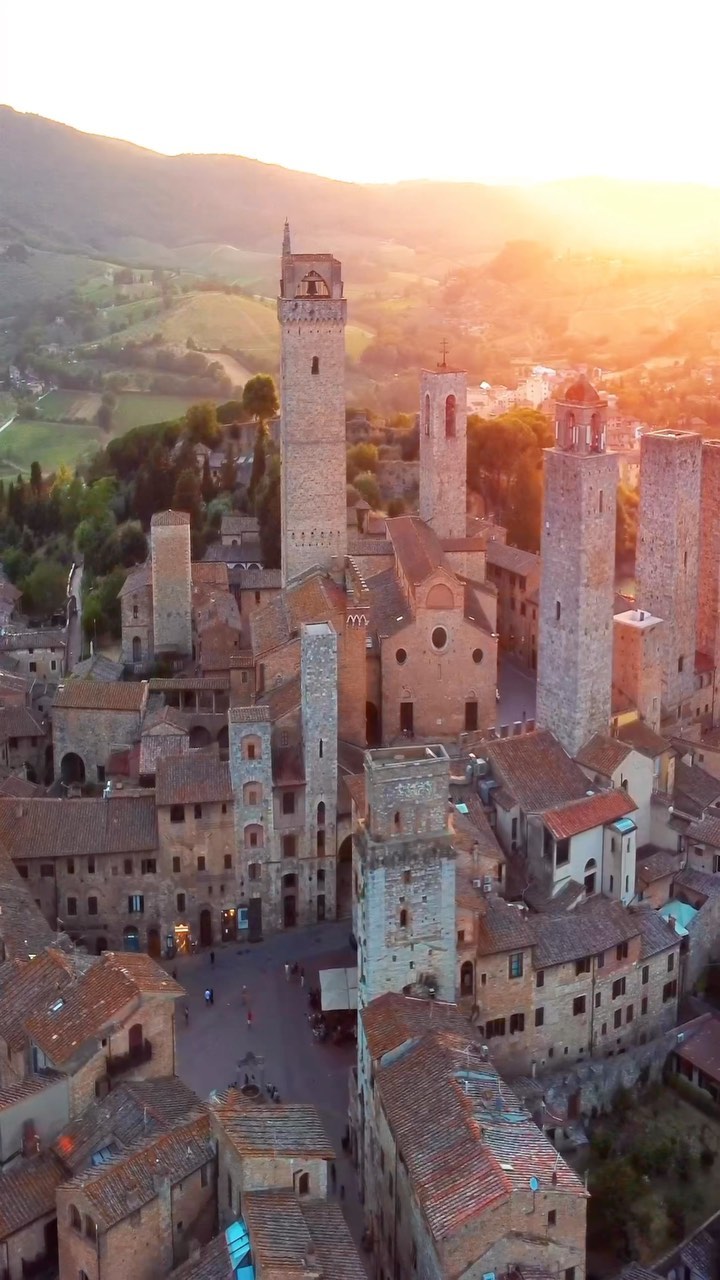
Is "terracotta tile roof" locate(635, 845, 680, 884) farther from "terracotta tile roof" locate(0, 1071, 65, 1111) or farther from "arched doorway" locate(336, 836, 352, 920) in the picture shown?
"terracotta tile roof" locate(0, 1071, 65, 1111)

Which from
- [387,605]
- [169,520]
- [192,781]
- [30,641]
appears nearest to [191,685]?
[387,605]

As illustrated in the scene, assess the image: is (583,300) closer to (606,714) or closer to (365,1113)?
(606,714)

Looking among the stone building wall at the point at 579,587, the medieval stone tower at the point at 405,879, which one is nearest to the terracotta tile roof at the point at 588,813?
the stone building wall at the point at 579,587

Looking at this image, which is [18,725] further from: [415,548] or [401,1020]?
[401,1020]

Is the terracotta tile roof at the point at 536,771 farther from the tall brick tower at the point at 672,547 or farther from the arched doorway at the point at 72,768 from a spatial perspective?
the arched doorway at the point at 72,768

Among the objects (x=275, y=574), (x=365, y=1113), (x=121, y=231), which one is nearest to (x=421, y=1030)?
(x=365, y=1113)
